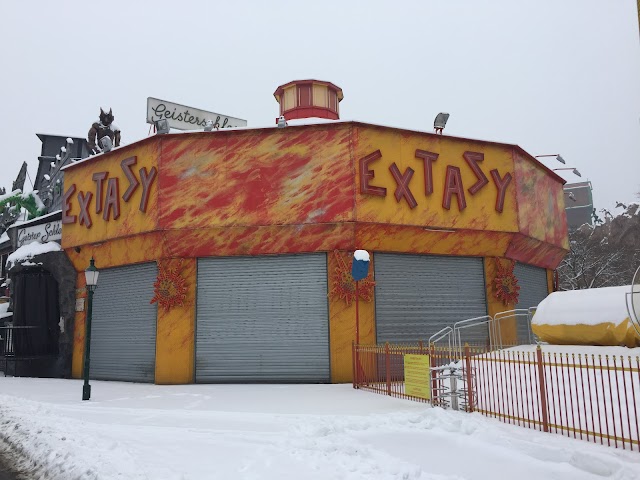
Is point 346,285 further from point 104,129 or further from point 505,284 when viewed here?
point 104,129

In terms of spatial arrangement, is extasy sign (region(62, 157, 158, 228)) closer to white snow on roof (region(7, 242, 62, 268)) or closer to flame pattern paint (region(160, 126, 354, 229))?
flame pattern paint (region(160, 126, 354, 229))

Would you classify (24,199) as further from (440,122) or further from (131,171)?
(440,122)

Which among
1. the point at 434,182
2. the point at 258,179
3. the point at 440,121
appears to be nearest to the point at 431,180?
the point at 434,182

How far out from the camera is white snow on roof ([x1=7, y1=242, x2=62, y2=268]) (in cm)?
2130

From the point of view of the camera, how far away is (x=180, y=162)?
16.9 meters

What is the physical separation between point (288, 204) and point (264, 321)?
397 centimetres

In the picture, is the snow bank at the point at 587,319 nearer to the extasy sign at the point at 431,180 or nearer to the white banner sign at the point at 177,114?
the extasy sign at the point at 431,180

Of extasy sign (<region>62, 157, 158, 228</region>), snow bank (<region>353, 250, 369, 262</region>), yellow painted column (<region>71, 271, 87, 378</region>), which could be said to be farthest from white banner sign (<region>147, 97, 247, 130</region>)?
snow bank (<region>353, 250, 369, 262</region>)

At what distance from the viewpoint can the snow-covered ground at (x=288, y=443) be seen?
632 centimetres

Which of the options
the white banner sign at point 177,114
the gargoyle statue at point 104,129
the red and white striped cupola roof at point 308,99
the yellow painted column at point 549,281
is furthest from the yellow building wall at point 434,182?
the gargoyle statue at point 104,129

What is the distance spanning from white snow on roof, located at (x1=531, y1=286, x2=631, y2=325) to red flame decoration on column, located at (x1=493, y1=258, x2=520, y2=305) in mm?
3614

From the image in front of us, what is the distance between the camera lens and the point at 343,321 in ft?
53.3

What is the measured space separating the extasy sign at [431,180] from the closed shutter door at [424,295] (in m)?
2.15

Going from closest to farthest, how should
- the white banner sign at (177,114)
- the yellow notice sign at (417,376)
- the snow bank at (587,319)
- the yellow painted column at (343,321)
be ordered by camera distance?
the yellow notice sign at (417,376), the snow bank at (587,319), the yellow painted column at (343,321), the white banner sign at (177,114)
